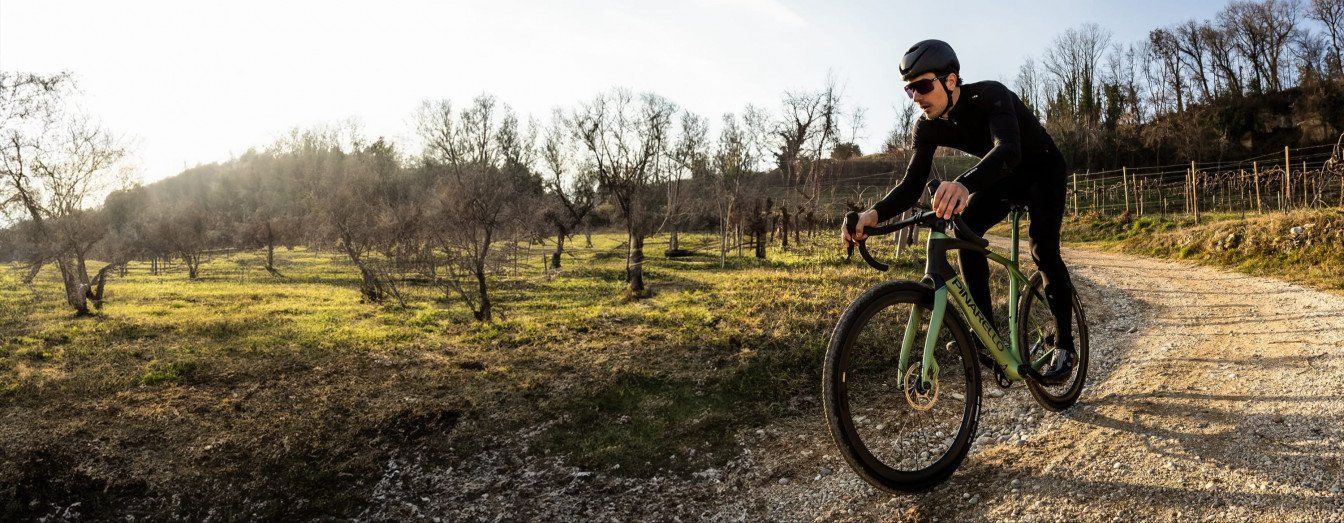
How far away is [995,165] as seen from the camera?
3496 mm

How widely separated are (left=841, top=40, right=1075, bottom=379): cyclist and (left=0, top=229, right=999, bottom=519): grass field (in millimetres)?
3622

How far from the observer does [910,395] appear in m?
3.49

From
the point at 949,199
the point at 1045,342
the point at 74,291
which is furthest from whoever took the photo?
the point at 74,291

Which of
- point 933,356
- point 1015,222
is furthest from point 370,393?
point 1015,222

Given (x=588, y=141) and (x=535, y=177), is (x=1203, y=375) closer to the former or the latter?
(x=588, y=141)

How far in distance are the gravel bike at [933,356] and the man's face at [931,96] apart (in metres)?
0.68

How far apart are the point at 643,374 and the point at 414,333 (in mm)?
12023

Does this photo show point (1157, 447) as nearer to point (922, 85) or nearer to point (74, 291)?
point (922, 85)

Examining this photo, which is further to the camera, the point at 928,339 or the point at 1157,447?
the point at 1157,447

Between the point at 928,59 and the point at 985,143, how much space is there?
2.48ft

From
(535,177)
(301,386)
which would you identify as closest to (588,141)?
(301,386)

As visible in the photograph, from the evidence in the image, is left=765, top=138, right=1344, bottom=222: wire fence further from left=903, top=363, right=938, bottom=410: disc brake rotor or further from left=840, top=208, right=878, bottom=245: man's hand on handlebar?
left=840, top=208, right=878, bottom=245: man's hand on handlebar

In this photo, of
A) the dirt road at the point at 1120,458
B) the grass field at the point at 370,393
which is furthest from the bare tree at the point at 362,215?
the dirt road at the point at 1120,458

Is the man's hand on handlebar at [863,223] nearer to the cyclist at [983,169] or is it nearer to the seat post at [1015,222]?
the cyclist at [983,169]
